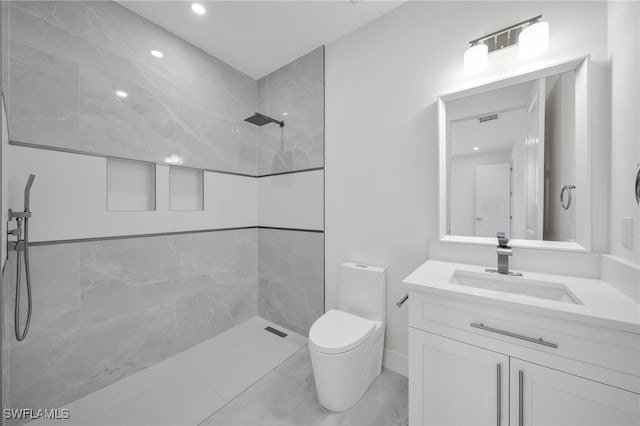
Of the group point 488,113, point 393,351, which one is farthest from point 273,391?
point 488,113

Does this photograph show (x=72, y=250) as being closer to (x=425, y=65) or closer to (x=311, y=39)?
(x=311, y=39)

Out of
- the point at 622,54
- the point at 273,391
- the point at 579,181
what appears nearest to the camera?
the point at 622,54

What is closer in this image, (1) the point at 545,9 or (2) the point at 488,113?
(1) the point at 545,9

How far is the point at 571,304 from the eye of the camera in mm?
902

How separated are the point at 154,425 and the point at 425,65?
8.96 ft

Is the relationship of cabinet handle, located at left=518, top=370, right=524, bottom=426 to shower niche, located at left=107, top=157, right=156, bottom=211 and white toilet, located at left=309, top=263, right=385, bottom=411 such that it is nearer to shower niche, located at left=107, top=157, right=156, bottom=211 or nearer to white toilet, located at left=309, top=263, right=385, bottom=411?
white toilet, located at left=309, top=263, right=385, bottom=411

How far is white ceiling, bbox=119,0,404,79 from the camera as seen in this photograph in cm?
175

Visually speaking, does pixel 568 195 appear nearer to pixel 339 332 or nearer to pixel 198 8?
pixel 339 332

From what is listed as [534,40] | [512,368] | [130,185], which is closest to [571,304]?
[512,368]

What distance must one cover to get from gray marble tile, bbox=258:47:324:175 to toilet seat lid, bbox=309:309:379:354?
1.26 m

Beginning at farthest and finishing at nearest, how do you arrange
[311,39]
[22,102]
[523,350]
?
[311,39], [22,102], [523,350]

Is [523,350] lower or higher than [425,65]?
lower

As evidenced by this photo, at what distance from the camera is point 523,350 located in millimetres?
930

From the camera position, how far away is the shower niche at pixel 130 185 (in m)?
1.74
